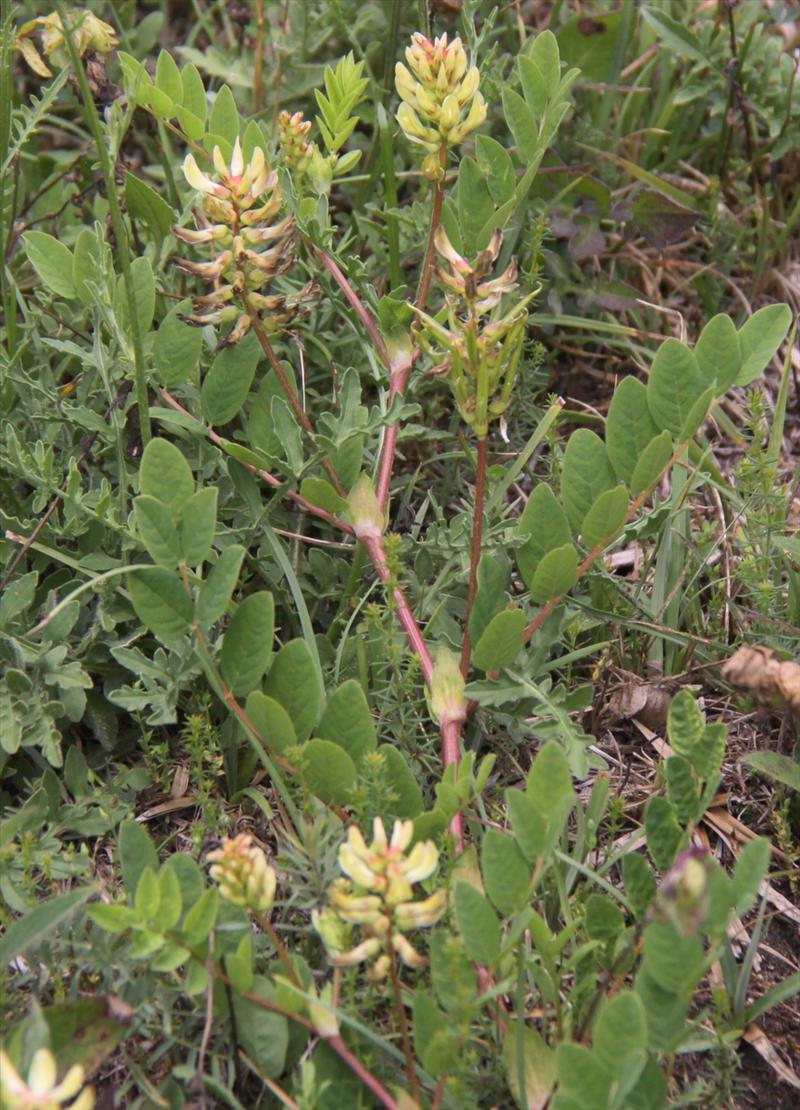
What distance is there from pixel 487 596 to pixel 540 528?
0.48ft

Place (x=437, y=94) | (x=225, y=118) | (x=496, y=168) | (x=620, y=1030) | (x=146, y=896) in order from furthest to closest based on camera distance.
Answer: (x=225, y=118)
(x=496, y=168)
(x=437, y=94)
(x=146, y=896)
(x=620, y=1030)

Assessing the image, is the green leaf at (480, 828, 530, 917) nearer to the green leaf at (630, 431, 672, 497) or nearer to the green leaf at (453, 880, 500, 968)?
the green leaf at (453, 880, 500, 968)

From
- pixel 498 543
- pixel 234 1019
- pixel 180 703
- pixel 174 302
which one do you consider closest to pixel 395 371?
pixel 498 543

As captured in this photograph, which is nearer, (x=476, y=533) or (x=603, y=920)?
(x=603, y=920)

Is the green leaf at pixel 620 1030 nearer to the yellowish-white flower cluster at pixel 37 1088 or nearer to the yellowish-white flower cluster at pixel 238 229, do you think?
the yellowish-white flower cluster at pixel 37 1088

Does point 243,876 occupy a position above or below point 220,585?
below

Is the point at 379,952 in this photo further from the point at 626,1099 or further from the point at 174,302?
the point at 174,302

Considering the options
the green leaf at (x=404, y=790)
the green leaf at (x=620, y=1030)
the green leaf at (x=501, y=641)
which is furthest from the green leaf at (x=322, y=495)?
the green leaf at (x=620, y=1030)

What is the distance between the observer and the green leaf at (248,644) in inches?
67.4

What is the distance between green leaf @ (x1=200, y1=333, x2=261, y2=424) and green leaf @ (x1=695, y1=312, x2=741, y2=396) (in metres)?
0.72

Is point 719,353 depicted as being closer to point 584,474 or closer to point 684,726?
point 584,474

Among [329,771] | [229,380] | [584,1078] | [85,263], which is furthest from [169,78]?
[584,1078]

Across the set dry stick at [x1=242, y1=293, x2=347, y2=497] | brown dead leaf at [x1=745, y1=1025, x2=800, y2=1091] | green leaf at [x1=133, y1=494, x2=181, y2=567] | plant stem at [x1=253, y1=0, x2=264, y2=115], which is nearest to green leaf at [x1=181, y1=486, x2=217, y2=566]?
green leaf at [x1=133, y1=494, x2=181, y2=567]

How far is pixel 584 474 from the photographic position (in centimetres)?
194
